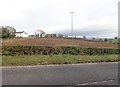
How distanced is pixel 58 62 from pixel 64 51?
5314 mm

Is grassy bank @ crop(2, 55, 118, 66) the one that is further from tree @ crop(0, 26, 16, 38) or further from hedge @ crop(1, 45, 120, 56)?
tree @ crop(0, 26, 16, 38)

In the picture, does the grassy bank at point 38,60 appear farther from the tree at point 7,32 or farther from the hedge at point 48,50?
the tree at point 7,32

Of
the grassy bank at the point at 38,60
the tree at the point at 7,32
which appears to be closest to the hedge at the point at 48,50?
the grassy bank at the point at 38,60

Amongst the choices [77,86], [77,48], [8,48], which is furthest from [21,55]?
[77,86]

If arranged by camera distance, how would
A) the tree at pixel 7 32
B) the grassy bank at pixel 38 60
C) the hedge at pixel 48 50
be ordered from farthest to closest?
the tree at pixel 7 32 < the hedge at pixel 48 50 < the grassy bank at pixel 38 60

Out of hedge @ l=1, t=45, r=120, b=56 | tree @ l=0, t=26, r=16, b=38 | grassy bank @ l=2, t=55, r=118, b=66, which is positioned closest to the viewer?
grassy bank @ l=2, t=55, r=118, b=66

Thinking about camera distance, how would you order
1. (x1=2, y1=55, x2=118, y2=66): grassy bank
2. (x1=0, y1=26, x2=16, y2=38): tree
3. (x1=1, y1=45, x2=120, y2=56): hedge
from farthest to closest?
(x1=0, y1=26, x2=16, y2=38): tree, (x1=1, y1=45, x2=120, y2=56): hedge, (x1=2, y1=55, x2=118, y2=66): grassy bank

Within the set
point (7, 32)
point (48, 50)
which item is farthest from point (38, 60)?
point (7, 32)

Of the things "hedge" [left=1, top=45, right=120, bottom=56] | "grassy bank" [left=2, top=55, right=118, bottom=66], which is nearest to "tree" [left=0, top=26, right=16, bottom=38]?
"hedge" [left=1, top=45, right=120, bottom=56]

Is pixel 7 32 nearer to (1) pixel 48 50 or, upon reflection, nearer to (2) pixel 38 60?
(1) pixel 48 50

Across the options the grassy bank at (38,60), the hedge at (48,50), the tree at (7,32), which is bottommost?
the grassy bank at (38,60)

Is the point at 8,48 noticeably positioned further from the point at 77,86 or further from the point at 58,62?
the point at 77,86

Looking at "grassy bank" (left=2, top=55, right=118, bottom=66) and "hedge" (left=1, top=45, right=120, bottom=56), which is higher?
"hedge" (left=1, top=45, right=120, bottom=56)

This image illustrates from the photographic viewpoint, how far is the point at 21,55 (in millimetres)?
22672
